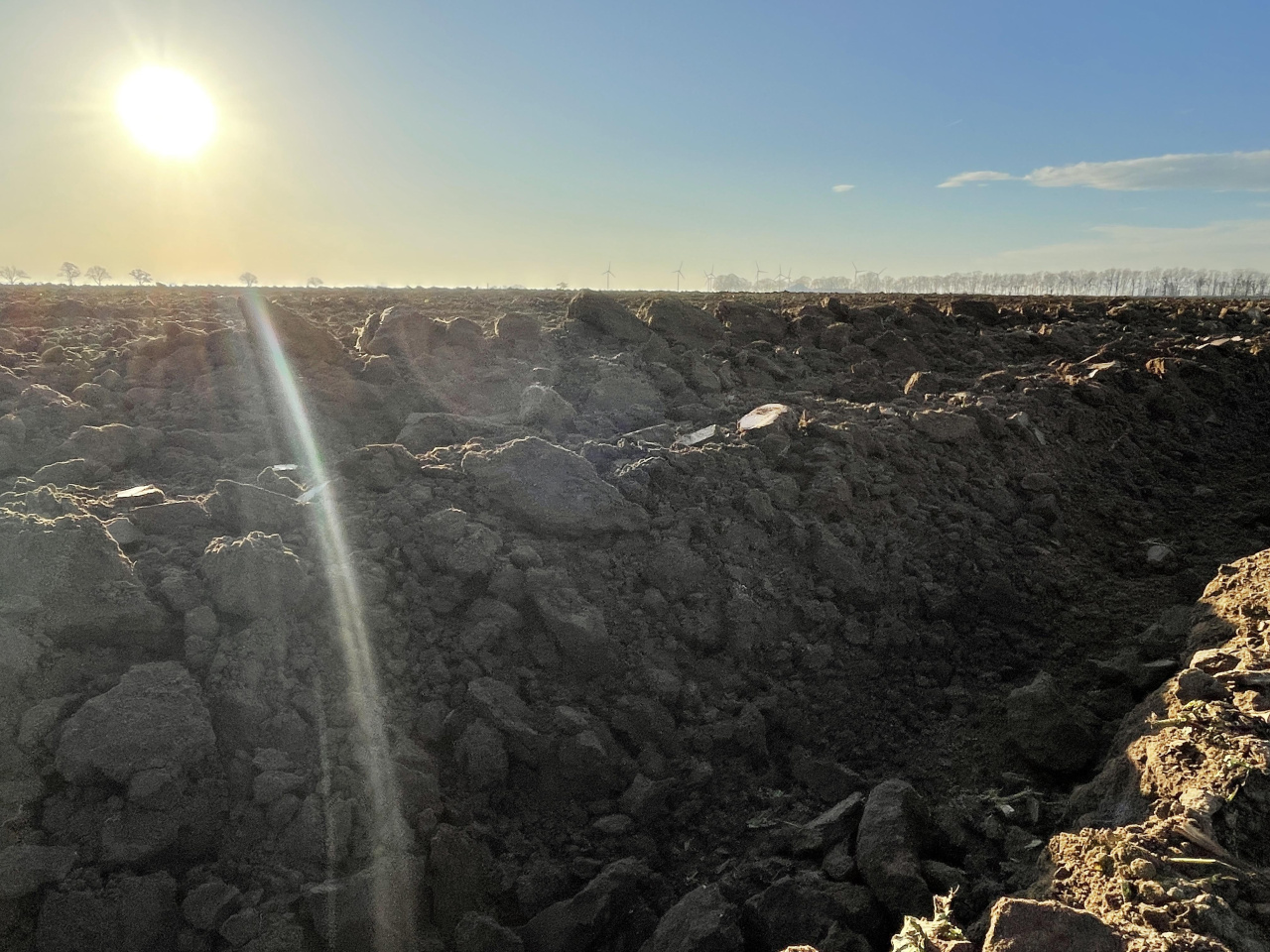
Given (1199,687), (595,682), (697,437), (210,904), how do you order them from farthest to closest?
(697,437), (595,682), (1199,687), (210,904)

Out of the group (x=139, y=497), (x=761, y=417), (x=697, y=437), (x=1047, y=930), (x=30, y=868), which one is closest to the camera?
(x=1047, y=930)

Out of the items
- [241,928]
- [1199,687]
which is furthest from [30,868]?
[1199,687]

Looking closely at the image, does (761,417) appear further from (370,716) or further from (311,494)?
(370,716)

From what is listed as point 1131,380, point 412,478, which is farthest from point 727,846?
point 1131,380

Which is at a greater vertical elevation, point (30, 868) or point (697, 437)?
point (697, 437)

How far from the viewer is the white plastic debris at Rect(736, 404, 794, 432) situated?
22.0 ft

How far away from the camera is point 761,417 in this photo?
693cm

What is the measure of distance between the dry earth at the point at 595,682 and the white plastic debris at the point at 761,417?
0.06 m

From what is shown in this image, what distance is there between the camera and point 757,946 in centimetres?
294

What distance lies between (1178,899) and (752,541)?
3.40 m

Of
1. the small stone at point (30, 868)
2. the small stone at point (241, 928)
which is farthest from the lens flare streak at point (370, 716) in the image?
the small stone at point (30, 868)

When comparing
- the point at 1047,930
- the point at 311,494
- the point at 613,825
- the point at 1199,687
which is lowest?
the point at 613,825

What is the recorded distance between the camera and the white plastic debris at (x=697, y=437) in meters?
6.47

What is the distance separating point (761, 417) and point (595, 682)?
3.49 m
